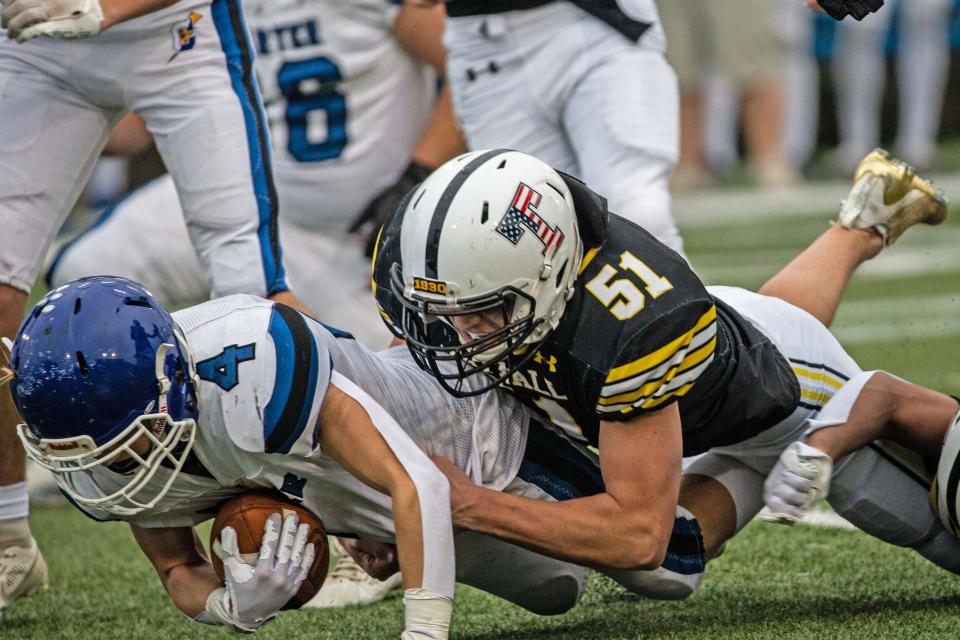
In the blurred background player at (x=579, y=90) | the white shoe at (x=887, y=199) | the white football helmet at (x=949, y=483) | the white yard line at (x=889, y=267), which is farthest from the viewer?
the white yard line at (x=889, y=267)

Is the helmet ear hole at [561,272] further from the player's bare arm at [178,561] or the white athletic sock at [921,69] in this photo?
the white athletic sock at [921,69]

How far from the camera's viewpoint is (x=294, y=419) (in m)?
2.73

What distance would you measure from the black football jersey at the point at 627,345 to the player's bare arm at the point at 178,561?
0.60 meters

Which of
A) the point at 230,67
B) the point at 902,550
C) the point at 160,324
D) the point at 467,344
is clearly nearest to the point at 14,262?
the point at 230,67

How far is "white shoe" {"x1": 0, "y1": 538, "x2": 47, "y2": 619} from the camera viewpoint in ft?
11.3

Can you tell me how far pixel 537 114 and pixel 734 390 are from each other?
143 cm

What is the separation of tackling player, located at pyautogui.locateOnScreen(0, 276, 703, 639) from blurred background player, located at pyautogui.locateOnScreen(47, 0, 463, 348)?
73.1 inches

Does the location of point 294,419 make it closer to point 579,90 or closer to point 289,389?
point 289,389

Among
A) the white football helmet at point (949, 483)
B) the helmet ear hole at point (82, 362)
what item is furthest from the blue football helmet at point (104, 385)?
the white football helmet at point (949, 483)

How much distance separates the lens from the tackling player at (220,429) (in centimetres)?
267

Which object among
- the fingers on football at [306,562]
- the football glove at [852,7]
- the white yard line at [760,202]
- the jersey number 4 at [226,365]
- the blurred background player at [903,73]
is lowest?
the white yard line at [760,202]

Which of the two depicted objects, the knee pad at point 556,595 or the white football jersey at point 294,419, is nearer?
the white football jersey at point 294,419

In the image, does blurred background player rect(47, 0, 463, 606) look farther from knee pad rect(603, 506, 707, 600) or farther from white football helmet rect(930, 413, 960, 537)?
white football helmet rect(930, 413, 960, 537)

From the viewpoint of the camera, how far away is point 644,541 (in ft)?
9.38
